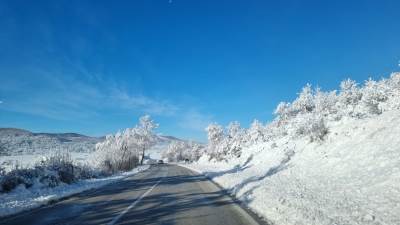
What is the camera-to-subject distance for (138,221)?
1068cm

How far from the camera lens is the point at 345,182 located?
44.0 ft

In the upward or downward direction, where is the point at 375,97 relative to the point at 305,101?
downward

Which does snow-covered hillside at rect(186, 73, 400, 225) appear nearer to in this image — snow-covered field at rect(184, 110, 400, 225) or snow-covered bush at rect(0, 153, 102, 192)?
snow-covered field at rect(184, 110, 400, 225)

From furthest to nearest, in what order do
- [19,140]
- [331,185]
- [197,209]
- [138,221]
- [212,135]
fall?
[19,140] → [212,135] → [331,185] → [197,209] → [138,221]

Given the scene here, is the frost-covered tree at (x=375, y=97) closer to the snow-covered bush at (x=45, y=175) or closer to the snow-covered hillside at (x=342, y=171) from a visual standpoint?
the snow-covered hillside at (x=342, y=171)

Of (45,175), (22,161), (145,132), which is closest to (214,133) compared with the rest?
(145,132)

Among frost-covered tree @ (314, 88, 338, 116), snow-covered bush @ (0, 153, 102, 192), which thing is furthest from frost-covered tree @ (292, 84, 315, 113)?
snow-covered bush @ (0, 153, 102, 192)

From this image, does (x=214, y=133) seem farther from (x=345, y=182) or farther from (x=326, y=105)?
(x=345, y=182)

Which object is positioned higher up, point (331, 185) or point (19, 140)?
point (19, 140)

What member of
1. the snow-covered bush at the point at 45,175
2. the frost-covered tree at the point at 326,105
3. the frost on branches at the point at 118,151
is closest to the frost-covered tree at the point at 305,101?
the frost-covered tree at the point at 326,105

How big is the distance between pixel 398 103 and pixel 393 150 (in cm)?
754

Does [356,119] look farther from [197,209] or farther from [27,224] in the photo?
[27,224]

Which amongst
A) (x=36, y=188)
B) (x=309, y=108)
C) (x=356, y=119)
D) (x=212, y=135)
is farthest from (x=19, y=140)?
(x=356, y=119)

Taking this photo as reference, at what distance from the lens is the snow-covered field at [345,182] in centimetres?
913
